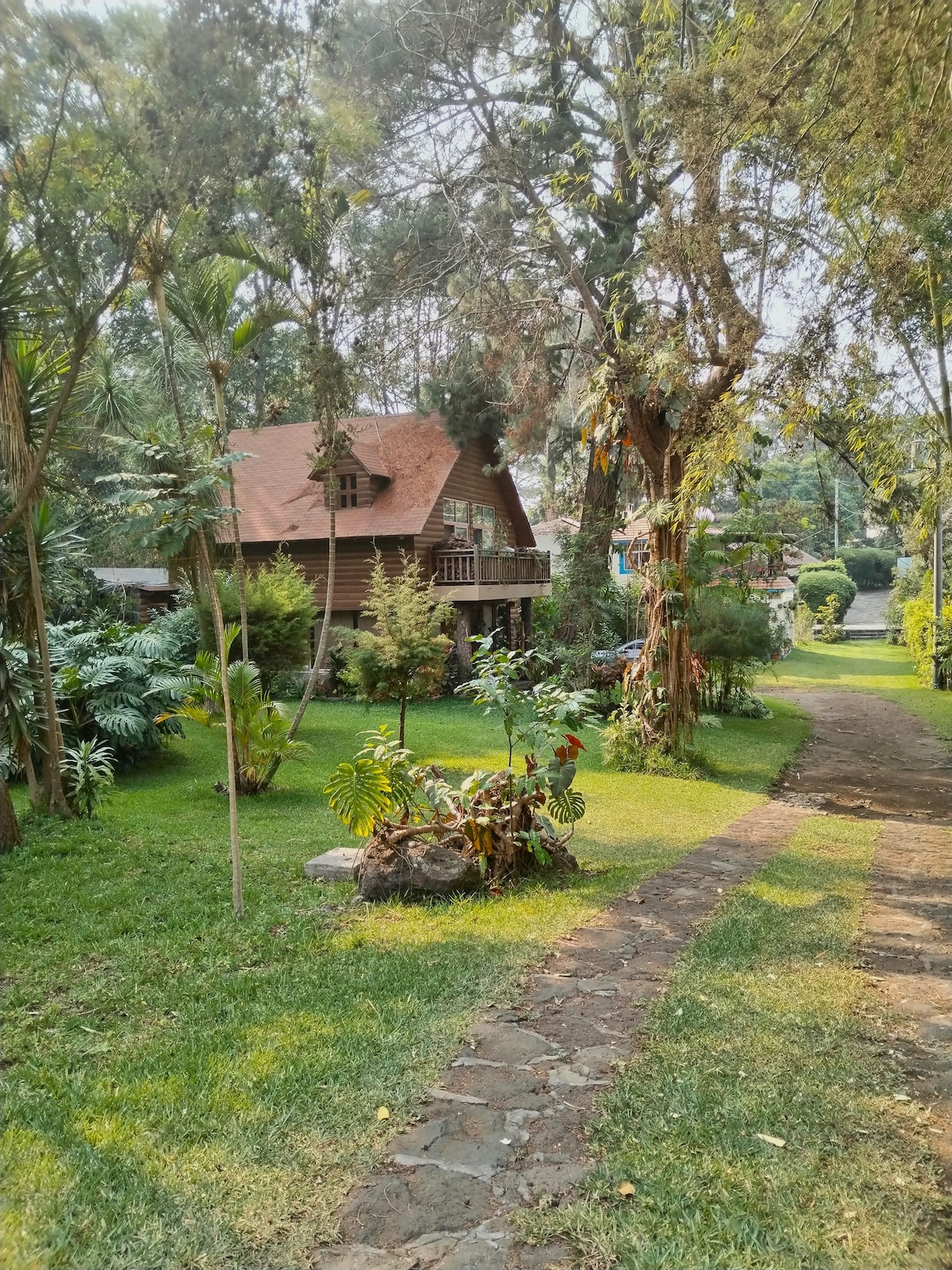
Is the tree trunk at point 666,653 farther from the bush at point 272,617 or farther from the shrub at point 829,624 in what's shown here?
the shrub at point 829,624

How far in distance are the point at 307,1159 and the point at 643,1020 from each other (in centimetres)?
177

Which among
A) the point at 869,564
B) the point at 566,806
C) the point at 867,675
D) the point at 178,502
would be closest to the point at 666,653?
the point at 566,806

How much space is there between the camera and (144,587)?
69.9 feet

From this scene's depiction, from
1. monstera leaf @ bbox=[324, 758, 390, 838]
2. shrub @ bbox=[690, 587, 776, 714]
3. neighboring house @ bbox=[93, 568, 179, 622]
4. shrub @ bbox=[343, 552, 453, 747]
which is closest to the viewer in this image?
monstera leaf @ bbox=[324, 758, 390, 838]

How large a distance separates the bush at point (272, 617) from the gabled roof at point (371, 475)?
479 cm

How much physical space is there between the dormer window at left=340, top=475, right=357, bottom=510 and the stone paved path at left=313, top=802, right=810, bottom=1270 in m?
17.3

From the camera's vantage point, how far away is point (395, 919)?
5633mm

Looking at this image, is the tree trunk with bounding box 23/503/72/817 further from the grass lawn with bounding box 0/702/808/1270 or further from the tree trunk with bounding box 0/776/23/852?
the tree trunk with bounding box 0/776/23/852

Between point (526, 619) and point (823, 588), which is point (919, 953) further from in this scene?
point (823, 588)

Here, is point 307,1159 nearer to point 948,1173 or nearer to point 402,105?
point 948,1173

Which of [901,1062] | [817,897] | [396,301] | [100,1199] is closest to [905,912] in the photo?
[817,897]

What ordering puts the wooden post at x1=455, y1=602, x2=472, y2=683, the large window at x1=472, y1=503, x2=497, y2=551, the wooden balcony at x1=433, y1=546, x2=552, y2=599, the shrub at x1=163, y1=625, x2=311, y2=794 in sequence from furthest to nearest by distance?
the large window at x1=472, y1=503, x2=497, y2=551
the wooden post at x1=455, y1=602, x2=472, y2=683
the wooden balcony at x1=433, y1=546, x2=552, y2=599
the shrub at x1=163, y1=625, x2=311, y2=794

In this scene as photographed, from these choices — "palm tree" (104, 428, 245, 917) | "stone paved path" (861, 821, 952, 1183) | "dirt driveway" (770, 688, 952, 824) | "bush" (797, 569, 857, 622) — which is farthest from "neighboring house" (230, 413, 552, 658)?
"bush" (797, 569, 857, 622)

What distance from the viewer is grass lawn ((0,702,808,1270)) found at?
8.62 feet
